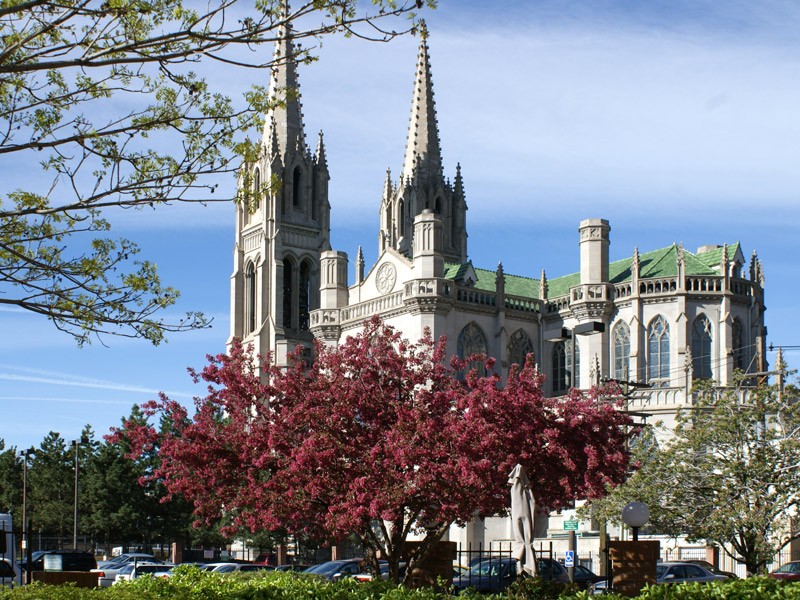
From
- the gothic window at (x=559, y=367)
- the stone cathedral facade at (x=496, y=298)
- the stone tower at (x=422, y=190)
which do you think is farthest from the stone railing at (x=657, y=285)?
the stone tower at (x=422, y=190)

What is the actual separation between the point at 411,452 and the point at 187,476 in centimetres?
600

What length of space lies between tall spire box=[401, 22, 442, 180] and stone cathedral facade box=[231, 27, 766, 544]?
0.09 m

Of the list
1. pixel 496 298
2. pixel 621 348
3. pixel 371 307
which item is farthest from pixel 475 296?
pixel 621 348

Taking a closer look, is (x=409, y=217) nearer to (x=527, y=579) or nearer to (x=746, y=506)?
(x=746, y=506)

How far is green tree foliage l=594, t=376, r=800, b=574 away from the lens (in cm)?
3481

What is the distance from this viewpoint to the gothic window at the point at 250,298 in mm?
85625

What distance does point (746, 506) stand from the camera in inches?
1359

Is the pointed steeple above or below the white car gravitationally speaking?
above

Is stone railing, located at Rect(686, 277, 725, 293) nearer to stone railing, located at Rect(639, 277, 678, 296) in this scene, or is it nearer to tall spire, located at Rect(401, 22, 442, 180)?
stone railing, located at Rect(639, 277, 678, 296)

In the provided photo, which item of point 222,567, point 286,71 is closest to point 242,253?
point 286,71

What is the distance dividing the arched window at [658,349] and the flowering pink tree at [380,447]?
3083cm

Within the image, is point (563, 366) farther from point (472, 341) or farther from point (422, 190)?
point (422, 190)

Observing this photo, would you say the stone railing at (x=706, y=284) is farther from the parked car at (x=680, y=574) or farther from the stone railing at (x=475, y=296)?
the parked car at (x=680, y=574)

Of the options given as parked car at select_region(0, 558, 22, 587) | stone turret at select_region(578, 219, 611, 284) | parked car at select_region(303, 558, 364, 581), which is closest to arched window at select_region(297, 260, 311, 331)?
stone turret at select_region(578, 219, 611, 284)
